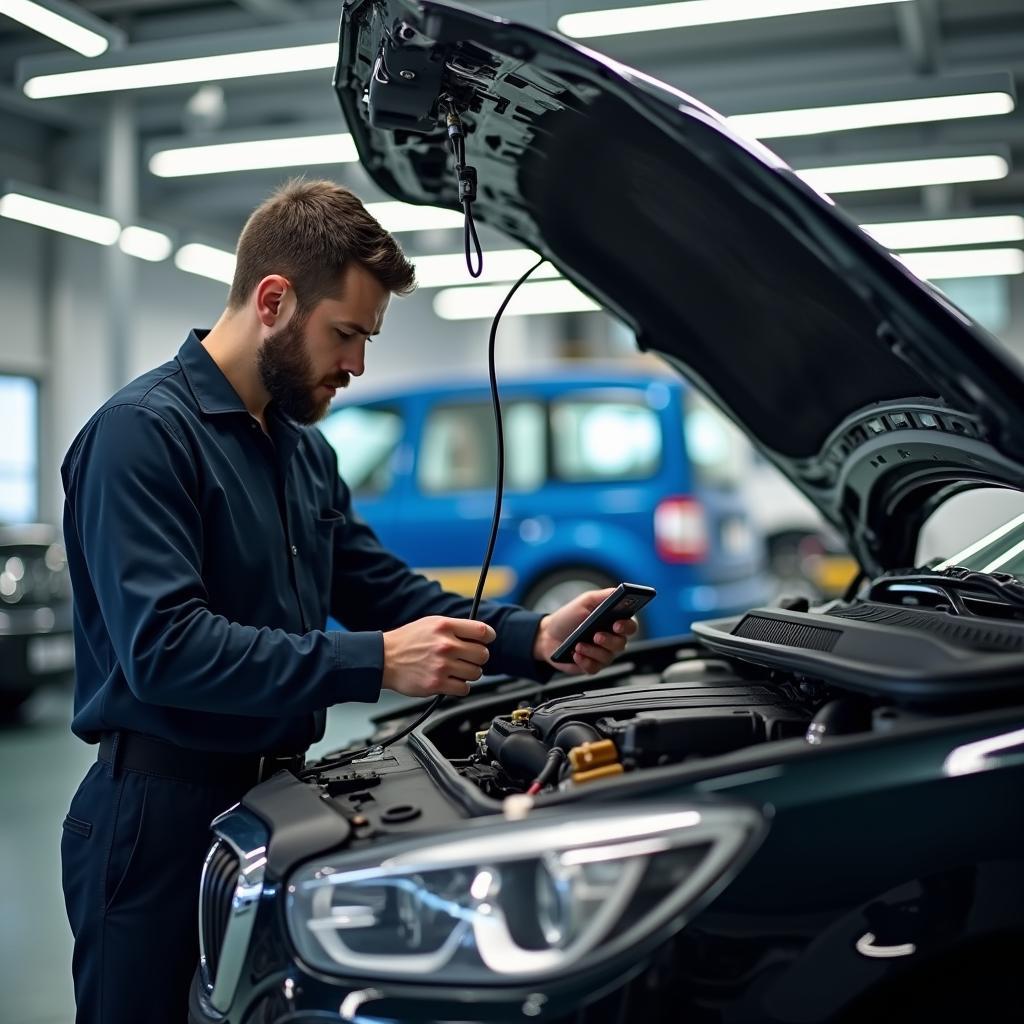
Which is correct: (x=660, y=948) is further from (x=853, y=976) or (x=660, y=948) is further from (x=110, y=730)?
(x=110, y=730)

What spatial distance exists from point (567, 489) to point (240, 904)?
15.6ft

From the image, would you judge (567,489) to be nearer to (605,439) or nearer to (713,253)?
(605,439)

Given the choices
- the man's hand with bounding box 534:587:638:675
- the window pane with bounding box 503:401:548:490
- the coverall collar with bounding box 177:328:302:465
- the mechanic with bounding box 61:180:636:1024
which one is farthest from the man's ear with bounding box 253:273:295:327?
the window pane with bounding box 503:401:548:490

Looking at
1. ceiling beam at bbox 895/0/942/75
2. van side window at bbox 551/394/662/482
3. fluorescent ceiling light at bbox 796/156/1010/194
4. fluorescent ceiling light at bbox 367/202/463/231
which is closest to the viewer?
ceiling beam at bbox 895/0/942/75

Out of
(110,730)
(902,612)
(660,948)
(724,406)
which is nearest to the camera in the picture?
(660,948)

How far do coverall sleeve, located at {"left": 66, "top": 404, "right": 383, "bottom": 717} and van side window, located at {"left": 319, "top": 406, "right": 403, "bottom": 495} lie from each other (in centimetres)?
466

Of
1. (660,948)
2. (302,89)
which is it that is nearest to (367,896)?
(660,948)

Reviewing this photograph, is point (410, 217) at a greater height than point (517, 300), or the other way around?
point (410, 217)

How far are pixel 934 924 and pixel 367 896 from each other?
539 millimetres

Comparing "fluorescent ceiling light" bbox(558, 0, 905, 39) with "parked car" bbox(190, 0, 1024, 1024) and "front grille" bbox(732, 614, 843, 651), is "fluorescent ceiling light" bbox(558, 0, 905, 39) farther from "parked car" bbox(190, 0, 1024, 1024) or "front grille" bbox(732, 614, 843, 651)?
"front grille" bbox(732, 614, 843, 651)

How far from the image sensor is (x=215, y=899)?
132 cm

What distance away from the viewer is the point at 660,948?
0.97 m

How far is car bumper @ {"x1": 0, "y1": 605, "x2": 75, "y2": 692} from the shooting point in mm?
5406

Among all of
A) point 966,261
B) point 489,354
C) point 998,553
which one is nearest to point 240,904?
point 489,354
